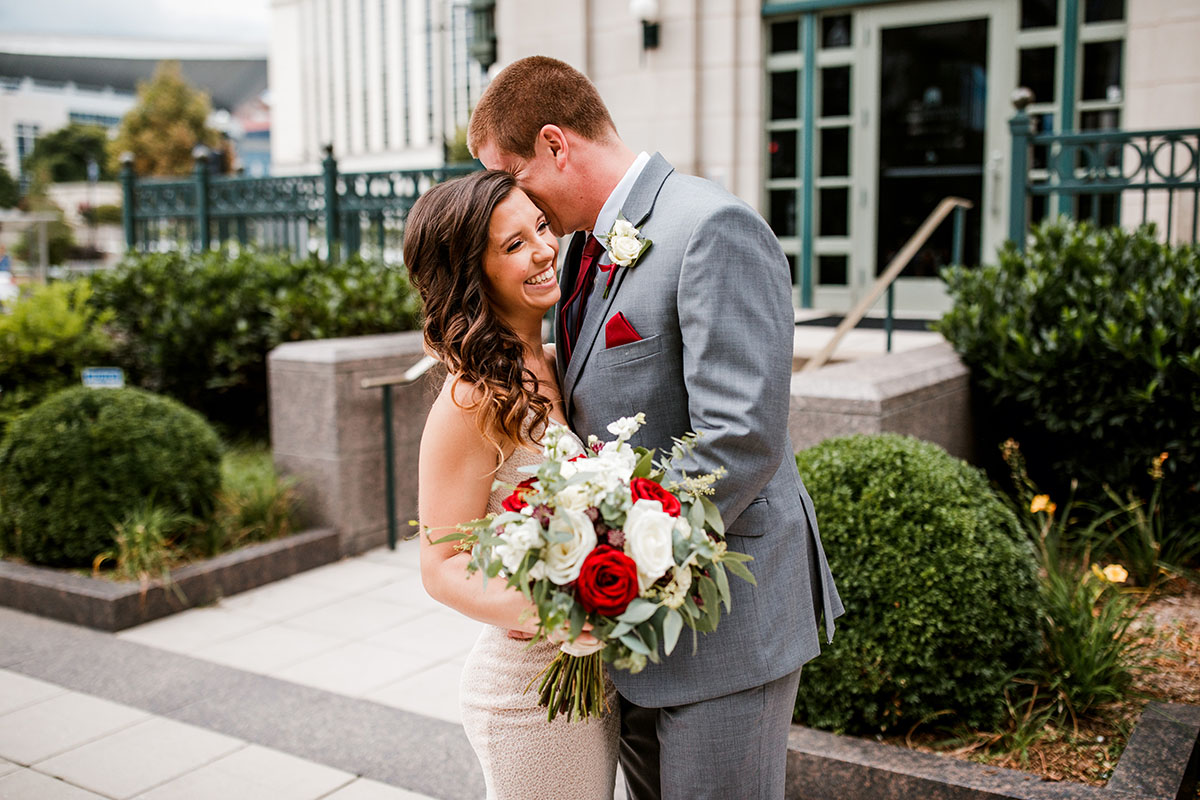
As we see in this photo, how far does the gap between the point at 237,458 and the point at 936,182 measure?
7246mm

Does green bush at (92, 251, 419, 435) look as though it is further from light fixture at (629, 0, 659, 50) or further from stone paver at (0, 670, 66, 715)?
light fixture at (629, 0, 659, 50)

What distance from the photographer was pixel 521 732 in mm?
2129

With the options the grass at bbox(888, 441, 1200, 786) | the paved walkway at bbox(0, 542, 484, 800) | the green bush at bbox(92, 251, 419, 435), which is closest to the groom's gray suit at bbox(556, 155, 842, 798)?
the grass at bbox(888, 441, 1200, 786)

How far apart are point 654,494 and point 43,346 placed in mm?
7186

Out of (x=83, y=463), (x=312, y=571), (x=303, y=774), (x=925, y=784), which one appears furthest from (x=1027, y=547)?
(x=83, y=463)

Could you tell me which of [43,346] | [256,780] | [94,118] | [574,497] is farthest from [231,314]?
[94,118]

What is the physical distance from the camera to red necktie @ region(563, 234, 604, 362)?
2.21 meters

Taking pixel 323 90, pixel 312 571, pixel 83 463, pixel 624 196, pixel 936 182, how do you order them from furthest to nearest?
pixel 323 90 < pixel 936 182 < pixel 312 571 < pixel 83 463 < pixel 624 196

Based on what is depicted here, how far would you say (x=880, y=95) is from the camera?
10.6m

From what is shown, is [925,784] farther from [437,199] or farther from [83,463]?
[83,463]

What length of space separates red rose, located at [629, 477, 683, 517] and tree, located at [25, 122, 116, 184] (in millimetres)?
83425

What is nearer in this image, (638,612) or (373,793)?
(638,612)

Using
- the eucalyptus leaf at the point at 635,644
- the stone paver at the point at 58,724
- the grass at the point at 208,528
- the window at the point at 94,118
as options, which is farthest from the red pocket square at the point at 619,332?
the window at the point at 94,118

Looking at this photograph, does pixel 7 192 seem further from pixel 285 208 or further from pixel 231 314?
pixel 231 314
